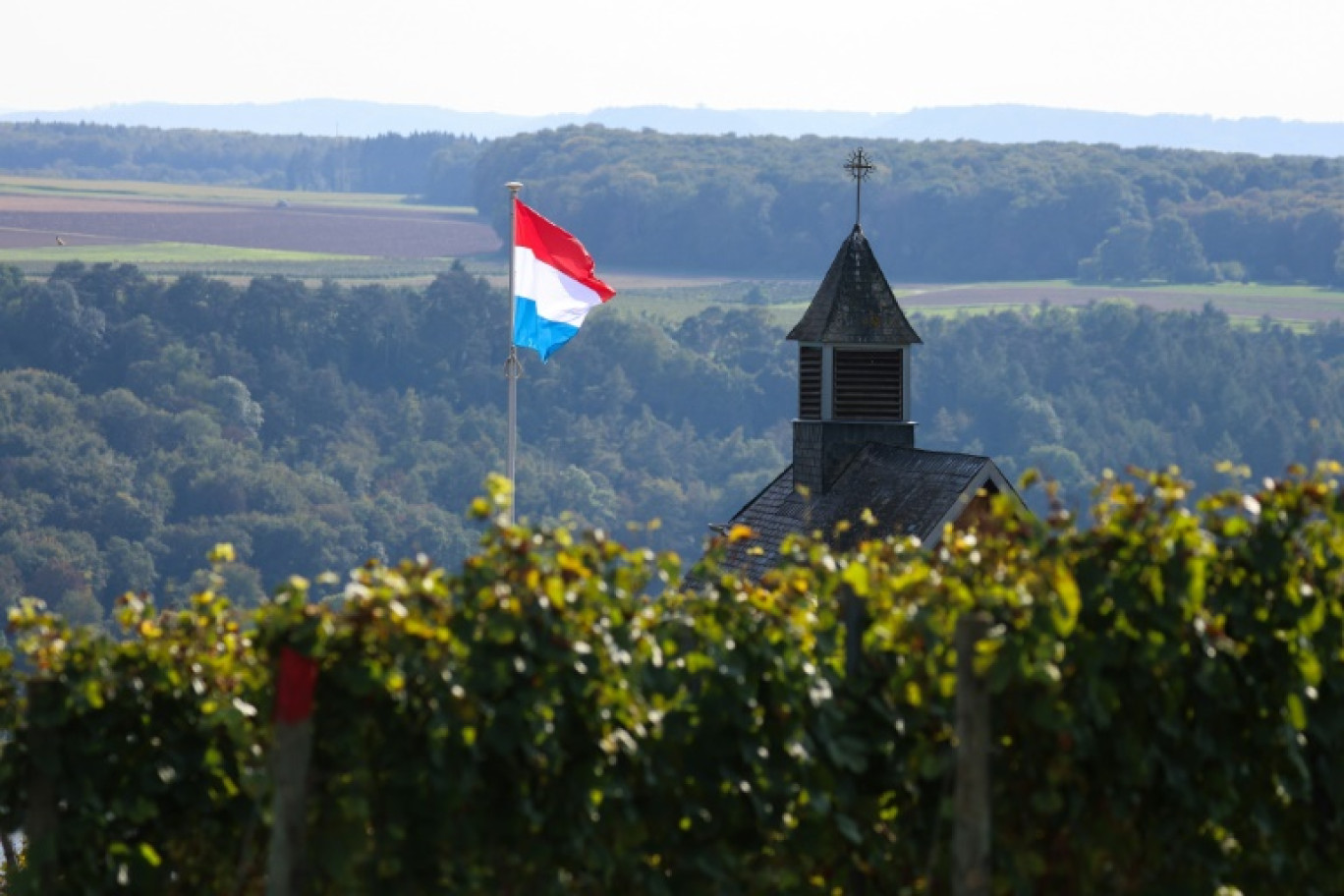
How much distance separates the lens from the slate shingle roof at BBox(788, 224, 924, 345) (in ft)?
111

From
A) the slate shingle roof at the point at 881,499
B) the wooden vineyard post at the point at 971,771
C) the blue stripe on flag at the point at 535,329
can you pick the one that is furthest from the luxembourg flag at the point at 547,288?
the wooden vineyard post at the point at 971,771

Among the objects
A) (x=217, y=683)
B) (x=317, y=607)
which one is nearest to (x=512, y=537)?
(x=317, y=607)

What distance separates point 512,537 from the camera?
27.6 feet

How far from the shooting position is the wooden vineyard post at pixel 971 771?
8.38 meters

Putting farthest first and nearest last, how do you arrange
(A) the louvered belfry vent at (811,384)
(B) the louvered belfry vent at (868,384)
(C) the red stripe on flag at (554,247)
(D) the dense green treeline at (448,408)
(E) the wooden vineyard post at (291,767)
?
(D) the dense green treeline at (448,408), (A) the louvered belfry vent at (811,384), (B) the louvered belfry vent at (868,384), (C) the red stripe on flag at (554,247), (E) the wooden vineyard post at (291,767)

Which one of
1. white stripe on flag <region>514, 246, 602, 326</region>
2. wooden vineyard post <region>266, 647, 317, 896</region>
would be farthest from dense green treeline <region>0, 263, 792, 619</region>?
wooden vineyard post <region>266, 647, 317, 896</region>

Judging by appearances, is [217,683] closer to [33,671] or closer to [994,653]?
[33,671]

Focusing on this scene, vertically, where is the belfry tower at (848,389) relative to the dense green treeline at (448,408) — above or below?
above

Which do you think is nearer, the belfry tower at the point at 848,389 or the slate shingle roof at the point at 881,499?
the slate shingle roof at the point at 881,499

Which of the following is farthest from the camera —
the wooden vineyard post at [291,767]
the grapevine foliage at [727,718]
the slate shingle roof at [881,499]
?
the slate shingle roof at [881,499]

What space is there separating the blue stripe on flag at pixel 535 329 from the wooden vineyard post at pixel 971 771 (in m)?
21.8

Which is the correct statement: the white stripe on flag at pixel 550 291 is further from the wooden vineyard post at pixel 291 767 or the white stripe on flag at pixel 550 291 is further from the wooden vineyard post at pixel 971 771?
the wooden vineyard post at pixel 291 767

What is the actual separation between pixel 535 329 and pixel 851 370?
19.0 ft

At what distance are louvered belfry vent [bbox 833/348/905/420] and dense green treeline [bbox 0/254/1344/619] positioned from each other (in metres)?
97.8
